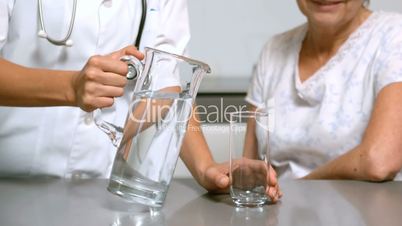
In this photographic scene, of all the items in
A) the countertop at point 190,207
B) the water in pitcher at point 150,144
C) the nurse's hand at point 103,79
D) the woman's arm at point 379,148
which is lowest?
the woman's arm at point 379,148

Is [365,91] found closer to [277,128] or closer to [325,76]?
[325,76]

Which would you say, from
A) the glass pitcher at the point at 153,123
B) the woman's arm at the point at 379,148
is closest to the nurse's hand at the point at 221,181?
the glass pitcher at the point at 153,123

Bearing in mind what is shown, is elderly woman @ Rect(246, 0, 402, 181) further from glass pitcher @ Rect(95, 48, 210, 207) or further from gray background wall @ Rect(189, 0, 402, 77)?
glass pitcher @ Rect(95, 48, 210, 207)

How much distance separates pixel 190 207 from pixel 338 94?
0.64 m

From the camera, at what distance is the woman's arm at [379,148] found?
3.67ft

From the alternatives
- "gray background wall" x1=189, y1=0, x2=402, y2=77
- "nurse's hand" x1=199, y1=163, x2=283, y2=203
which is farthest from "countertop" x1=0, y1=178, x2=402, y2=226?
"gray background wall" x1=189, y1=0, x2=402, y2=77

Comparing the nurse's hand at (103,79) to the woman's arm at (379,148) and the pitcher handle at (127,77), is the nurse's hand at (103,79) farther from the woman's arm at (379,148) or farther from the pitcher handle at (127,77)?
the woman's arm at (379,148)

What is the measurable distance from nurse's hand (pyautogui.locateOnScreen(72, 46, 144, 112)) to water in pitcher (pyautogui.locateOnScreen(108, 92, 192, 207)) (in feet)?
0.09

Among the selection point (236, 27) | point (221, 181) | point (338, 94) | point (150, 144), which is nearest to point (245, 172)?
point (221, 181)

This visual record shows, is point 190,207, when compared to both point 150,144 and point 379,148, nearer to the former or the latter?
point 150,144

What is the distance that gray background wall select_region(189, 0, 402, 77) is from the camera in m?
1.64

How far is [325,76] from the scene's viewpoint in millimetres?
1326

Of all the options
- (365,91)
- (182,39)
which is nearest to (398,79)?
(365,91)

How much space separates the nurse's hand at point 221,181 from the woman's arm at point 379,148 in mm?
351
